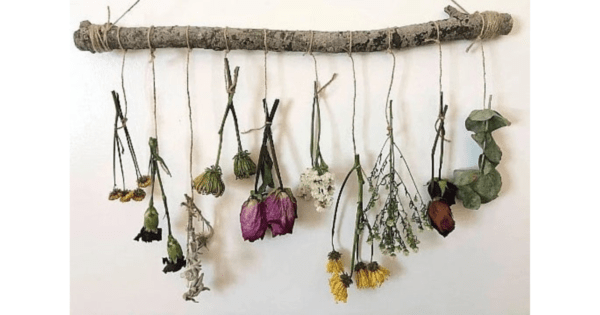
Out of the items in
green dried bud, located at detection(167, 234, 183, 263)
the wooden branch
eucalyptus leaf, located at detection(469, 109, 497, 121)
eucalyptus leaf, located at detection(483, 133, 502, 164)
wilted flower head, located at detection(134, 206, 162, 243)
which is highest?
the wooden branch

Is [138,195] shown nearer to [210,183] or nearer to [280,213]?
[210,183]


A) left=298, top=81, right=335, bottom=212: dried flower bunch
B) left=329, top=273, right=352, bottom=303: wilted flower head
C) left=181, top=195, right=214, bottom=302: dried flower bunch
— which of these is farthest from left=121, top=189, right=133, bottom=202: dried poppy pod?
left=329, top=273, right=352, bottom=303: wilted flower head

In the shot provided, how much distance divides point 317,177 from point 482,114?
0.39 metres

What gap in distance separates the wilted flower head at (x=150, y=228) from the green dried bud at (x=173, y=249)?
30 mm

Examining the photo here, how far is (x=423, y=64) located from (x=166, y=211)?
687mm

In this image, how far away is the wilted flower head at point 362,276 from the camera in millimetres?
1042

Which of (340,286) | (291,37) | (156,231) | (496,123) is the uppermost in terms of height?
(291,37)

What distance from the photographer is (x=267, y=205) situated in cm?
99

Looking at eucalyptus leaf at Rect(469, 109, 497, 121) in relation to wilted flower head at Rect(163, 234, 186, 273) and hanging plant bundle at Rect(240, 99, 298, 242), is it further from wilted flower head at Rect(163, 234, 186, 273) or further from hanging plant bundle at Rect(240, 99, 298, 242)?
wilted flower head at Rect(163, 234, 186, 273)

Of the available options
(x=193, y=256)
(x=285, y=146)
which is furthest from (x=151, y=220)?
(x=285, y=146)

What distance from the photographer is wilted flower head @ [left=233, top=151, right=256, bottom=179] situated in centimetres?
101

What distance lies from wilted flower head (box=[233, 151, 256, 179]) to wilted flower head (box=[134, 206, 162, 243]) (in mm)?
199

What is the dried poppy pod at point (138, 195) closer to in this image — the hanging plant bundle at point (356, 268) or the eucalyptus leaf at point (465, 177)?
the hanging plant bundle at point (356, 268)

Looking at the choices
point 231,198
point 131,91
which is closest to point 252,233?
point 231,198
